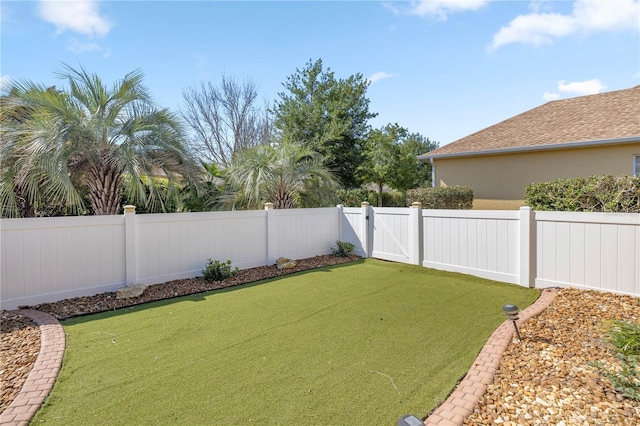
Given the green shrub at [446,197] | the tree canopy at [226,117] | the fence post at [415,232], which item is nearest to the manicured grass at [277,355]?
the fence post at [415,232]

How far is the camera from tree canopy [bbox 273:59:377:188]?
15016 mm

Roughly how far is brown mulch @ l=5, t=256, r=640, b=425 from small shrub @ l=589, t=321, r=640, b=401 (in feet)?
0.18

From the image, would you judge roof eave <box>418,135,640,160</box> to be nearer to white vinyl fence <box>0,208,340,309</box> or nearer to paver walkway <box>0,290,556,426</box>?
white vinyl fence <box>0,208,340,309</box>

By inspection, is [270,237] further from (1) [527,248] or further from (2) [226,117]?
(2) [226,117]

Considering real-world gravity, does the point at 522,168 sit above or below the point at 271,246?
above

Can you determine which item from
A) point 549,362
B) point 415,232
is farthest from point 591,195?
point 549,362

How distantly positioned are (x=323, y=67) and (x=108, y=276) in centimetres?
1421

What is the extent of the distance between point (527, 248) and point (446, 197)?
467 cm

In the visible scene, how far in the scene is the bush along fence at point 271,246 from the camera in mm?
4660

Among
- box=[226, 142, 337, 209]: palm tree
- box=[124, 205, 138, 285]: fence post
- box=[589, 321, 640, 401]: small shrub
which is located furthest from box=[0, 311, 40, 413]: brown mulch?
box=[226, 142, 337, 209]: palm tree

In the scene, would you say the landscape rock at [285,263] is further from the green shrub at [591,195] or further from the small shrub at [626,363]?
the small shrub at [626,363]

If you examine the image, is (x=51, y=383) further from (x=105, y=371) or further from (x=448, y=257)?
(x=448, y=257)

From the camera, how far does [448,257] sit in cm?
662

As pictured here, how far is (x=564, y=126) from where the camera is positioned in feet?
33.5
